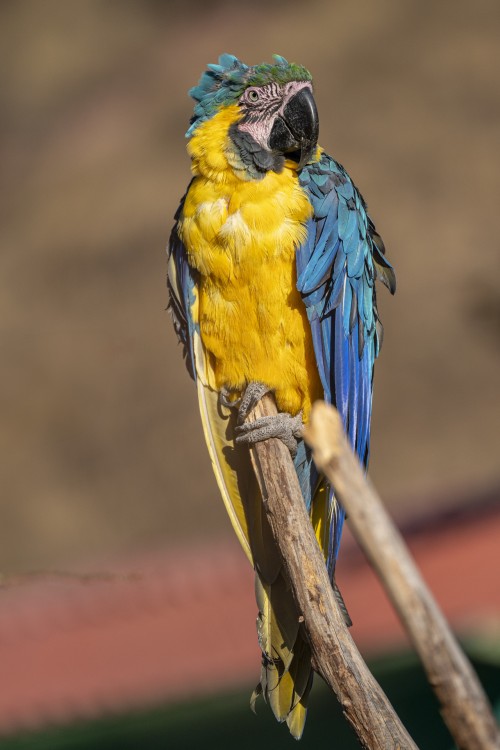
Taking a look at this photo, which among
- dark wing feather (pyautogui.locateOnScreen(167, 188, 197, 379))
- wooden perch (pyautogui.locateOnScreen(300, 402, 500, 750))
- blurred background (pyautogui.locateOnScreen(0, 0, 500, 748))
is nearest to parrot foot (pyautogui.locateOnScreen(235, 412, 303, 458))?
dark wing feather (pyautogui.locateOnScreen(167, 188, 197, 379))

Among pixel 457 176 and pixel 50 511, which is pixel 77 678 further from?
pixel 457 176

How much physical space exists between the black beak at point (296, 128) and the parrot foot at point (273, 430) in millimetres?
660

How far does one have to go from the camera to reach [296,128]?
2.24 m

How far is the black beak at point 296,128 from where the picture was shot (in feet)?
7.33

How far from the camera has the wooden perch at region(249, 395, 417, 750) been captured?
1623 millimetres

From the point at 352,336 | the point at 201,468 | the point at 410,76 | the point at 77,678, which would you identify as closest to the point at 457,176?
the point at 410,76

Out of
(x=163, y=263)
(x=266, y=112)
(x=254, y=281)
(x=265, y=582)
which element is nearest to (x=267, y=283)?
(x=254, y=281)

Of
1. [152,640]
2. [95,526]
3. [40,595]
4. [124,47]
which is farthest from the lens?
[124,47]

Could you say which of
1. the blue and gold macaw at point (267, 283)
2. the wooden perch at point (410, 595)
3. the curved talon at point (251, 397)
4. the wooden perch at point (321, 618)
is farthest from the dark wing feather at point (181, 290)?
the wooden perch at point (410, 595)

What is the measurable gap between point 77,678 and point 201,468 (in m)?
4.34

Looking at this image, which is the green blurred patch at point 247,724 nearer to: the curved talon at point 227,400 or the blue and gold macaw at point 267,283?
the blue and gold macaw at point 267,283

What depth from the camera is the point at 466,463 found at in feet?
27.0

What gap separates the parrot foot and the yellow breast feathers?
11 cm

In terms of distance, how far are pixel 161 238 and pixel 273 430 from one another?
7.86 meters
